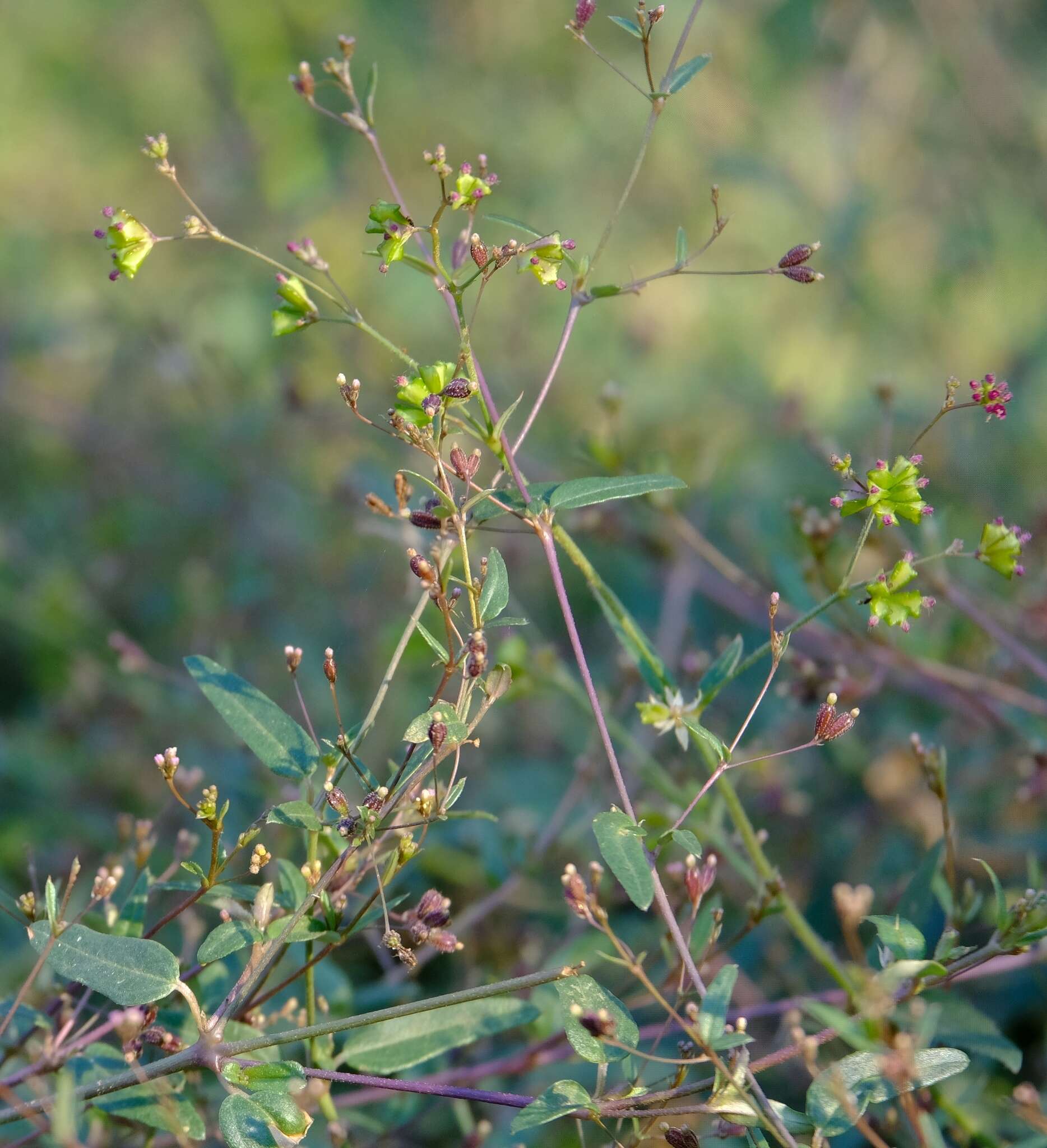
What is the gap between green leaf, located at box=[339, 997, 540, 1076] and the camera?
92 cm

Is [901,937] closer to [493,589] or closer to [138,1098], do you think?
[493,589]

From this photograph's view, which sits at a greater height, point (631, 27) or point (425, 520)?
point (631, 27)

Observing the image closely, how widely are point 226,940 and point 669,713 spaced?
0.37 meters

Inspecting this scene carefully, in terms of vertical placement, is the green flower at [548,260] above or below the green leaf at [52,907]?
above

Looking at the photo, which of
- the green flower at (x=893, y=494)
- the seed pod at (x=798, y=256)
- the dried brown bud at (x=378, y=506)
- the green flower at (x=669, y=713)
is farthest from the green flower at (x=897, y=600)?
the dried brown bud at (x=378, y=506)

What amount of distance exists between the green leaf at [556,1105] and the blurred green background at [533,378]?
1.55 ft

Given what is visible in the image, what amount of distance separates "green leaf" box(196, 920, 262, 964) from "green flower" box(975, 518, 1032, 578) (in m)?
0.63

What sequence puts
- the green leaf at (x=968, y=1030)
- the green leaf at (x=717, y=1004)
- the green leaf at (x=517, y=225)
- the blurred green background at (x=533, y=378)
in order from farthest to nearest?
the blurred green background at (x=533, y=378), the green leaf at (x=968, y=1030), the green leaf at (x=517, y=225), the green leaf at (x=717, y=1004)

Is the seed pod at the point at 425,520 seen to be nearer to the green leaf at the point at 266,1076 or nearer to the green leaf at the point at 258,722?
the green leaf at the point at 258,722

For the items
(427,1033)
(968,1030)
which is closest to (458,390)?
(427,1033)

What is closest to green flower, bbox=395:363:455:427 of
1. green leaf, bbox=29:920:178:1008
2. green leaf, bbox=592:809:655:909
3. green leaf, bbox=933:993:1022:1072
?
green leaf, bbox=592:809:655:909

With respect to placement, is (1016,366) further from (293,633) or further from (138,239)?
(138,239)

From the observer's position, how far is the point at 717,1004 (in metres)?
0.75

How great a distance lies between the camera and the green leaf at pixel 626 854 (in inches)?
31.1
